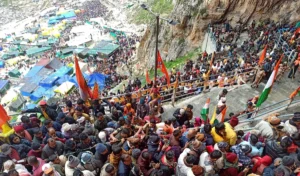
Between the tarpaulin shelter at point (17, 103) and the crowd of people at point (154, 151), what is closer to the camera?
the crowd of people at point (154, 151)

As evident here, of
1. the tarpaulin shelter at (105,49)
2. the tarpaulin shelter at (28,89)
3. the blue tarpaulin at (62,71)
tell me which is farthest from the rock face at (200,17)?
the tarpaulin shelter at (28,89)

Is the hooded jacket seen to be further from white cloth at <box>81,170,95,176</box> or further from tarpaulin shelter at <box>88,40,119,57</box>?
tarpaulin shelter at <box>88,40,119,57</box>

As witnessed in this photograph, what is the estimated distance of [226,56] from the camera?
1653cm

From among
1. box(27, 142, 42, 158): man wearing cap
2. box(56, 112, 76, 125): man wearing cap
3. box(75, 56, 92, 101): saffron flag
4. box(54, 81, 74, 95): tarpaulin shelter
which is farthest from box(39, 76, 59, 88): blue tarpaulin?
box(27, 142, 42, 158): man wearing cap

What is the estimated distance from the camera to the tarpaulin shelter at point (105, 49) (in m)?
31.7

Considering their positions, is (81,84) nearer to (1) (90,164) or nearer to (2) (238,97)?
(1) (90,164)

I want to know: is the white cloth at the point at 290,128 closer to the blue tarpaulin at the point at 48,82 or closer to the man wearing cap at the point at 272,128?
the man wearing cap at the point at 272,128

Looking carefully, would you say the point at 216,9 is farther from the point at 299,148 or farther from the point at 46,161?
the point at 46,161

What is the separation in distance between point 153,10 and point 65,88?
18145 mm

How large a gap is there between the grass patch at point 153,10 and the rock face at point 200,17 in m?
9.12

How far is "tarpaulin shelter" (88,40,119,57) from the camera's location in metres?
31.7

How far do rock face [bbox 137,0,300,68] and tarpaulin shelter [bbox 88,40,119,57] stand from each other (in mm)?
8014

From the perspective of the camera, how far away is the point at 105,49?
3234cm

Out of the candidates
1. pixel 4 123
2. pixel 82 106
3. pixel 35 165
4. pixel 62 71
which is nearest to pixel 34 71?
pixel 62 71
